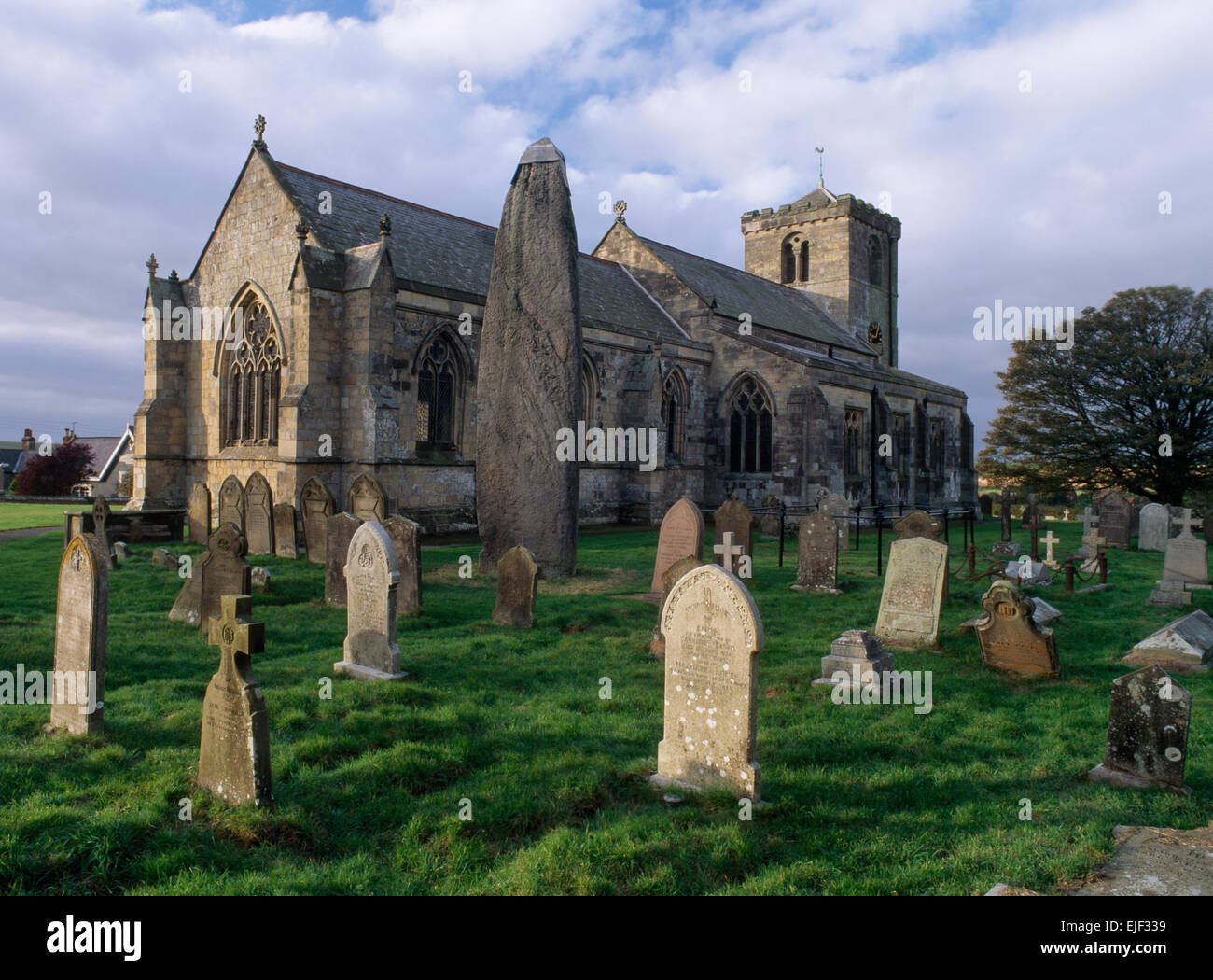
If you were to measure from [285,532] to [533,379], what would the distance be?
5094 mm

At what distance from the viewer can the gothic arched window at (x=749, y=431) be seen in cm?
2528

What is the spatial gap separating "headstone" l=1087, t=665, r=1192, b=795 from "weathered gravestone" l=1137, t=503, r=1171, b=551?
16.7 metres

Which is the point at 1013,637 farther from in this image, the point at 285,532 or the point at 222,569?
the point at 285,532

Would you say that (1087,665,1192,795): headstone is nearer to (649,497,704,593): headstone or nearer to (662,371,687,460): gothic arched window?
(649,497,704,593): headstone

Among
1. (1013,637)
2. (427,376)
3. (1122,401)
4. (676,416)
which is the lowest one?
(1013,637)

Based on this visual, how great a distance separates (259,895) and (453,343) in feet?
51.6

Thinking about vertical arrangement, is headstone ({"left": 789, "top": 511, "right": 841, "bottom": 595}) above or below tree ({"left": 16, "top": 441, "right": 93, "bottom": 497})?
below

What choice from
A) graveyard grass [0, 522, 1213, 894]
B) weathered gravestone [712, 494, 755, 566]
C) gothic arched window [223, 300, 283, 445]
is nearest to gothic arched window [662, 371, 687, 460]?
weathered gravestone [712, 494, 755, 566]

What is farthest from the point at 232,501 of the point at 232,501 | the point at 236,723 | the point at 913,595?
the point at 913,595

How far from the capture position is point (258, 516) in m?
13.9

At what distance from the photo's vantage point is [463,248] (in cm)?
2067

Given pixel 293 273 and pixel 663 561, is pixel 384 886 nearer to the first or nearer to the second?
pixel 663 561

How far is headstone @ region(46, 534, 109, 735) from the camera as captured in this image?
5.29 metres

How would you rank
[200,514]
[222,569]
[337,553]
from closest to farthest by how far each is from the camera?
[222,569] → [337,553] → [200,514]
